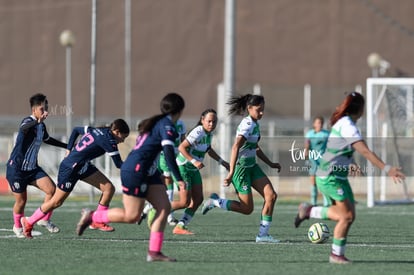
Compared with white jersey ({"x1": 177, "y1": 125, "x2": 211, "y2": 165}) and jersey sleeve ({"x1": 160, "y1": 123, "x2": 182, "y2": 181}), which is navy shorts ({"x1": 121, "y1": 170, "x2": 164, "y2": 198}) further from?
white jersey ({"x1": 177, "y1": 125, "x2": 211, "y2": 165})

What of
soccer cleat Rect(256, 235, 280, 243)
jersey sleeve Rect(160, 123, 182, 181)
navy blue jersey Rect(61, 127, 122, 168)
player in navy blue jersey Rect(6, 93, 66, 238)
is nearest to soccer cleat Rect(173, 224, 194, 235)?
soccer cleat Rect(256, 235, 280, 243)

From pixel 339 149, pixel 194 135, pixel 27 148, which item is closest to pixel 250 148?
pixel 194 135

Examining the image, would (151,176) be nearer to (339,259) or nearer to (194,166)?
(339,259)

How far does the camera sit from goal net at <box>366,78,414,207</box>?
25.9 m

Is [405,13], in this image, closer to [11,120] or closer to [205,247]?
[11,120]

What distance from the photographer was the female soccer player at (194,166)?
17.2 m

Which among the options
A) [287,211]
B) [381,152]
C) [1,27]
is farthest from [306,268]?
[1,27]

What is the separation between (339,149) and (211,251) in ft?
8.12

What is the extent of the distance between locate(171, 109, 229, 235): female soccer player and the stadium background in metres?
29.3

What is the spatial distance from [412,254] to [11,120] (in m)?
36.1

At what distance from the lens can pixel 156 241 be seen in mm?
12586

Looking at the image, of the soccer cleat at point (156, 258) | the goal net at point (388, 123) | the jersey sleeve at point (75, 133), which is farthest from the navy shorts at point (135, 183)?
the goal net at point (388, 123)

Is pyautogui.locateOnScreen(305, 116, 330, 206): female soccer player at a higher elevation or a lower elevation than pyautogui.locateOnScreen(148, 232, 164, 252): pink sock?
higher

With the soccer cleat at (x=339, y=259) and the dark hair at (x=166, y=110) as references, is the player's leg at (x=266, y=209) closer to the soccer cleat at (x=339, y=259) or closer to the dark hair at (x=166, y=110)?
the soccer cleat at (x=339, y=259)
